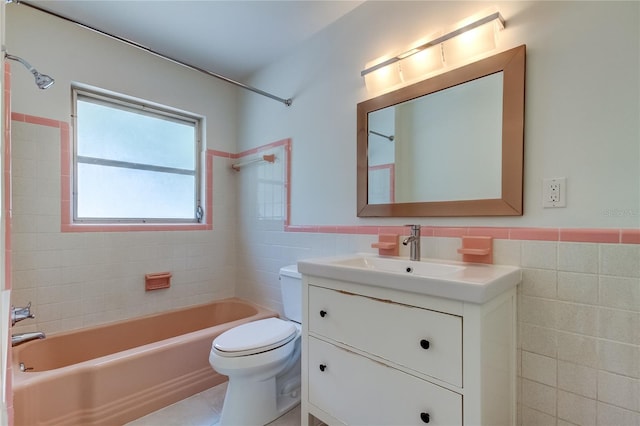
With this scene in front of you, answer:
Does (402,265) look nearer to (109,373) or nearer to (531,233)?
(531,233)

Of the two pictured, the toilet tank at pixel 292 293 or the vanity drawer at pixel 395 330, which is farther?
the toilet tank at pixel 292 293

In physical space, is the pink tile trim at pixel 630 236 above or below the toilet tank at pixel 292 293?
above

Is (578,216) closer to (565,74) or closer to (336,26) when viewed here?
(565,74)

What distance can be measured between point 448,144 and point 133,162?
7.18ft

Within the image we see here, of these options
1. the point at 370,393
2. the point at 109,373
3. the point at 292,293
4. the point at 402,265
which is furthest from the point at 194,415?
the point at 402,265

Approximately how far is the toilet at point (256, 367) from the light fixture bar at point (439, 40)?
150cm

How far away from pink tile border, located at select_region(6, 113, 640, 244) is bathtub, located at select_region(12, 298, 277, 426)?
2.18 feet

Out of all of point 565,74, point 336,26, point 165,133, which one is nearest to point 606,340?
point 565,74

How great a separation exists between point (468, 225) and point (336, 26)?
1.47 m

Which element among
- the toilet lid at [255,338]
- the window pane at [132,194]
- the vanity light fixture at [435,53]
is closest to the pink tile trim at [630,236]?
the vanity light fixture at [435,53]

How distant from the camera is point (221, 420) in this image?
1.58 meters

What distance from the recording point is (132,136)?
2.36m

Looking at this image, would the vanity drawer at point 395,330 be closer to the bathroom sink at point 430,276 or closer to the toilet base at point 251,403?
the bathroom sink at point 430,276

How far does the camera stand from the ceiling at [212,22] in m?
1.82
